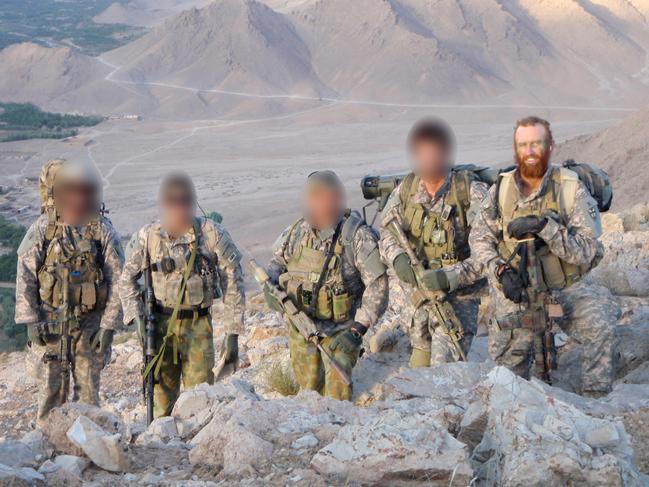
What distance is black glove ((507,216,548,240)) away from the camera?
175 inches

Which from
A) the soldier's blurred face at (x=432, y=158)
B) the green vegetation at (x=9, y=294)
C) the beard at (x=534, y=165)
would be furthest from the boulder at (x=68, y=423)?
the green vegetation at (x=9, y=294)

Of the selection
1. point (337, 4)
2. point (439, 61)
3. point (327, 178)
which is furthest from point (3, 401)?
point (337, 4)

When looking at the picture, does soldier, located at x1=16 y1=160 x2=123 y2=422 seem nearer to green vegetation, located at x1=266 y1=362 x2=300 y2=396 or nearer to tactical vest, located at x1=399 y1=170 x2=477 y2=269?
green vegetation, located at x1=266 y1=362 x2=300 y2=396

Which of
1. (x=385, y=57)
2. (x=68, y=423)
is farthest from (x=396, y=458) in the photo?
(x=385, y=57)

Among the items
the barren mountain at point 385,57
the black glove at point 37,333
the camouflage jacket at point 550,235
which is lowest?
the black glove at point 37,333

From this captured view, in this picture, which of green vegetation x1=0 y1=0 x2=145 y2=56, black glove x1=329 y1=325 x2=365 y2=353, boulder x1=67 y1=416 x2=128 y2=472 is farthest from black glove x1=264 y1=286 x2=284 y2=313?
green vegetation x1=0 y1=0 x2=145 y2=56

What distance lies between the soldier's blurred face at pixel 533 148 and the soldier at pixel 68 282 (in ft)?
8.11

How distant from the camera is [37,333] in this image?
516 cm

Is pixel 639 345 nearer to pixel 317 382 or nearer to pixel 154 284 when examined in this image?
pixel 317 382

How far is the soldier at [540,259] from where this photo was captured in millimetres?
4523

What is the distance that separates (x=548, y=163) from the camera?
459cm

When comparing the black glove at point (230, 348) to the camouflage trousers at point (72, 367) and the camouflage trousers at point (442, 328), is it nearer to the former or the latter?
the camouflage trousers at point (72, 367)

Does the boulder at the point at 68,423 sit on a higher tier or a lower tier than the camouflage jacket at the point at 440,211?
lower

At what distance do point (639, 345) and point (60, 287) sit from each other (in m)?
3.63
